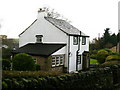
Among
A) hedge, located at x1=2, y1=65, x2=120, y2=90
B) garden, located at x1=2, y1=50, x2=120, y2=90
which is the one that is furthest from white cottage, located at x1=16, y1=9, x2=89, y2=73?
hedge, located at x1=2, y1=65, x2=120, y2=90

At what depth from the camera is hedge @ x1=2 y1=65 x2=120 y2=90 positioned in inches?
304

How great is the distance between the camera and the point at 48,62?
2128cm

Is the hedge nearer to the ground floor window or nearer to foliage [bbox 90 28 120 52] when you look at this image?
the ground floor window

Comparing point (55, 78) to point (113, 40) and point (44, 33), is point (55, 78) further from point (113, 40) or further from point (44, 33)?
point (113, 40)

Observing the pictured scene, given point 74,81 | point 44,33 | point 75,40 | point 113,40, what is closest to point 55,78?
point 74,81

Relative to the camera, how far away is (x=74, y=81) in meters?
10.7

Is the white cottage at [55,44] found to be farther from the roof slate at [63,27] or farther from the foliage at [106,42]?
the foliage at [106,42]

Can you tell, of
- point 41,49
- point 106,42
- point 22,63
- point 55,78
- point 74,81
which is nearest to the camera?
point 55,78

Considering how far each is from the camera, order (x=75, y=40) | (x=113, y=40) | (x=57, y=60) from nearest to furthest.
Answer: (x=57, y=60)
(x=75, y=40)
(x=113, y=40)

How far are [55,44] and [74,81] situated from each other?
14.2 m

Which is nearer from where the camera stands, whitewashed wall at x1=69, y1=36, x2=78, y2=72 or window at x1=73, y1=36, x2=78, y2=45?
whitewashed wall at x1=69, y1=36, x2=78, y2=72

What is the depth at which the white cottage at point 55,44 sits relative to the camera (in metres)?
22.7

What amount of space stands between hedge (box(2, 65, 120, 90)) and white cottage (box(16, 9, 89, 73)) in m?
9.32

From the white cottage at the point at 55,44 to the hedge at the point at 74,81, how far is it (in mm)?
9318
